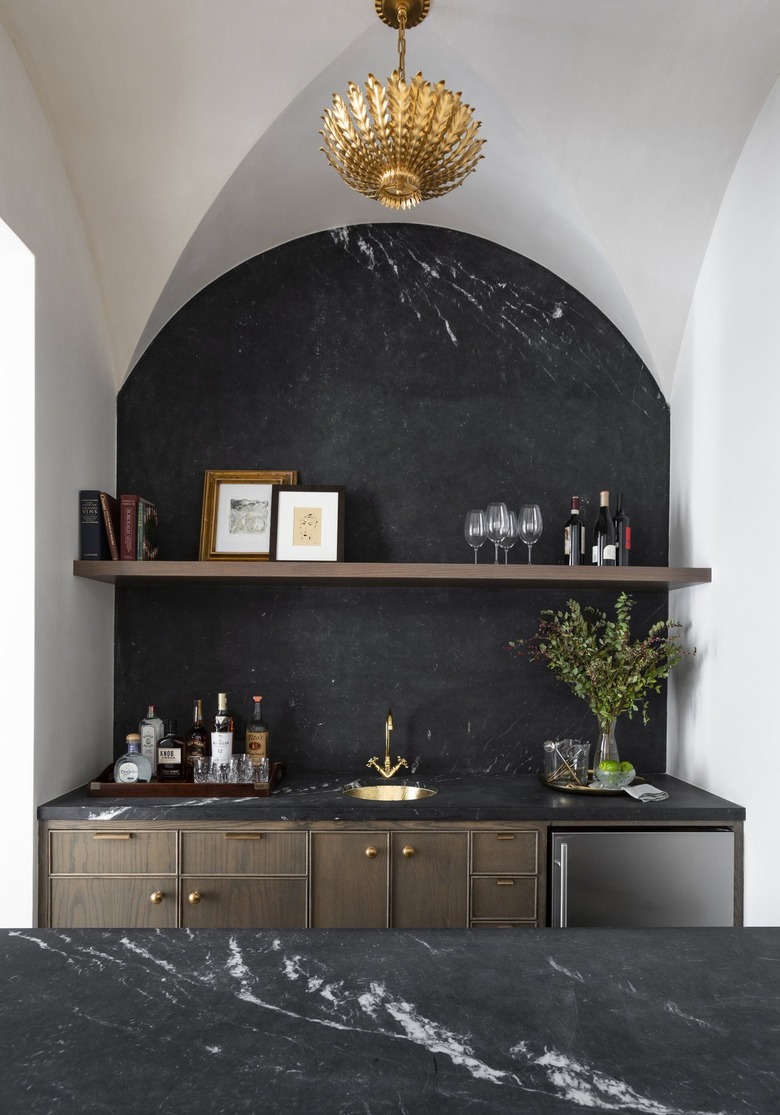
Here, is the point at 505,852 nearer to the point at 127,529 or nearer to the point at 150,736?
the point at 150,736

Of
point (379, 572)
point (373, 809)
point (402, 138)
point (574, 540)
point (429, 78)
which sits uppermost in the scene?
point (429, 78)

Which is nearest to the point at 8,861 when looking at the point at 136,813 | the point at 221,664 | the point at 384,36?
the point at 136,813


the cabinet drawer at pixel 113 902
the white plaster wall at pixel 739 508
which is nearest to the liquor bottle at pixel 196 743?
the cabinet drawer at pixel 113 902

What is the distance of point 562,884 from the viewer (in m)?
2.83

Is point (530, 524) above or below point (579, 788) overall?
above

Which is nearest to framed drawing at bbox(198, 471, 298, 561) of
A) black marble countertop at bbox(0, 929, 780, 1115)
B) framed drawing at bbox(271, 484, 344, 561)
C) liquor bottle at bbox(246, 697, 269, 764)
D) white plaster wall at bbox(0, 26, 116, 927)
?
framed drawing at bbox(271, 484, 344, 561)

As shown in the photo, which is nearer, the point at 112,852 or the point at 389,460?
the point at 112,852

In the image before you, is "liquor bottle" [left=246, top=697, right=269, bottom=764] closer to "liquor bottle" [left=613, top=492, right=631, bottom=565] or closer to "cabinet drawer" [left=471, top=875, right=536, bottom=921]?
"cabinet drawer" [left=471, top=875, right=536, bottom=921]

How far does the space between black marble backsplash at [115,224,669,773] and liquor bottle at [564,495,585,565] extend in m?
0.14

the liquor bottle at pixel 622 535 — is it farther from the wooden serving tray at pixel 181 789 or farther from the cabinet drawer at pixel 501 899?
the wooden serving tray at pixel 181 789

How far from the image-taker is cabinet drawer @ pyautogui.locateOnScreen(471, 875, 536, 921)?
2844mm

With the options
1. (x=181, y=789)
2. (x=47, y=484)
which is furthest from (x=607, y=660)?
(x=47, y=484)

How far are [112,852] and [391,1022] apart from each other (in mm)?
1913

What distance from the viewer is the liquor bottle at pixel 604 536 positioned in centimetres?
333
